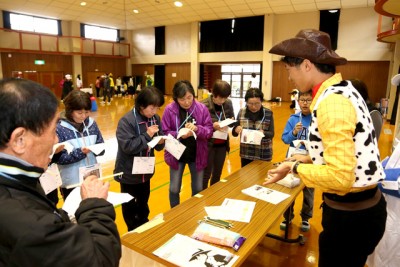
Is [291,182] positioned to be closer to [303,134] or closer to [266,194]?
[266,194]

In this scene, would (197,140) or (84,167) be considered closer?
(84,167)

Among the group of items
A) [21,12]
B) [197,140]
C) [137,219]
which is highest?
[21,12]

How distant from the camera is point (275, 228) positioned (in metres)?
3.06

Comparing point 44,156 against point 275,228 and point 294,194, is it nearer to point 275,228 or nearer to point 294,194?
point 294,194

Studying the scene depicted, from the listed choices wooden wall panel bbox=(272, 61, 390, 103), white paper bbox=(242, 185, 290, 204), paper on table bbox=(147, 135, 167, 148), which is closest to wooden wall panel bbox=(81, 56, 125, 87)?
wooden wall panel bbox=(272, 61, 390, 103)

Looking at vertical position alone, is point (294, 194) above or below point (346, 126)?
below

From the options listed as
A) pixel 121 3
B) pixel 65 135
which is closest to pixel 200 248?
pixel 65 135

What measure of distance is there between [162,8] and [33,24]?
7.65 meters

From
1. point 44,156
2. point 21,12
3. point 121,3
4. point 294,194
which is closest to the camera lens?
point 44,156

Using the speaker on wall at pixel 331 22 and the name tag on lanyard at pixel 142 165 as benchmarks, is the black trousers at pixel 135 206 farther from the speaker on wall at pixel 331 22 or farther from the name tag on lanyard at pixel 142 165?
the speaker on wall at pixel 331 22

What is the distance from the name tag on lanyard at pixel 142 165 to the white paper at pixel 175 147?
0.63 ft

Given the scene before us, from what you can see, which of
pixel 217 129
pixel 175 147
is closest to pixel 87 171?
pixel 175 147

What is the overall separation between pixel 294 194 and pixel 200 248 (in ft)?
3.44

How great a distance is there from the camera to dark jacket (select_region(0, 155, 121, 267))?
734mm
